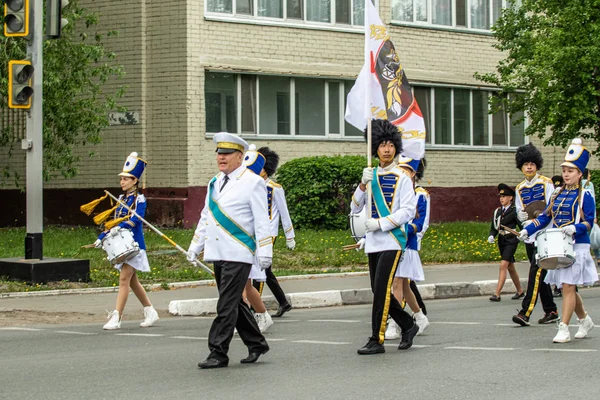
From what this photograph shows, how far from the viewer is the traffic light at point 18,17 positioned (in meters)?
15.4

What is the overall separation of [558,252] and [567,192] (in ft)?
2.16

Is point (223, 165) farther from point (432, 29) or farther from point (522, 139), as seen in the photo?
point (522, 139)

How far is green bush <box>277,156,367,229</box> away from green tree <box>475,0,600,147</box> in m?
4.37

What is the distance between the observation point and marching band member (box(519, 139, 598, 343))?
10648 millimetres

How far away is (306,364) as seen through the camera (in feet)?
30.2

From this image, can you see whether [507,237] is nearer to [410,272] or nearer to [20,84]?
[410,272]

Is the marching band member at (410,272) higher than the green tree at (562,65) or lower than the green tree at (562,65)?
lower

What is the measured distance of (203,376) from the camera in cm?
862

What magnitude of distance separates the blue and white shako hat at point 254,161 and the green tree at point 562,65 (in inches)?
535

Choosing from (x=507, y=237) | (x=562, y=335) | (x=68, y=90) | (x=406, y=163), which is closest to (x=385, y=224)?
(x=406, y=163)

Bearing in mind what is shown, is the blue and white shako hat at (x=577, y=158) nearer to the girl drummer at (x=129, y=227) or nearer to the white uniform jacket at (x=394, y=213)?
the white uniform jacket at (x=394, y=213)

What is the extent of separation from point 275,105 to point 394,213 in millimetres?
17350

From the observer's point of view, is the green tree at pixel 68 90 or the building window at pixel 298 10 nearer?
the green tree at pixel 68 90

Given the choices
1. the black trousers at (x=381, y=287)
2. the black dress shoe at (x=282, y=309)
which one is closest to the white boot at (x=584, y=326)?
the black trousers at (x=381, y=287)
